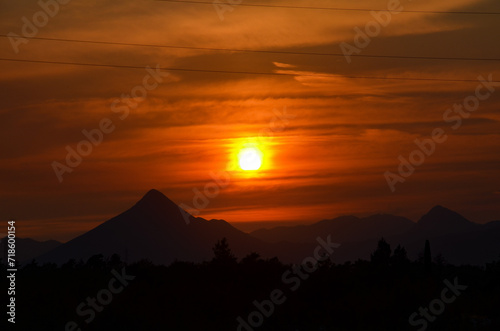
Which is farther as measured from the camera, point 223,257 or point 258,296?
point 223,257

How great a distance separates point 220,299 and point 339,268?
9014 mm

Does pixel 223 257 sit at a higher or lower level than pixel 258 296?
higher

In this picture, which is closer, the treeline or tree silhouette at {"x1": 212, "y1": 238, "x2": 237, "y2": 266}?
the treeline

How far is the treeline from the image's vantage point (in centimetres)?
3947

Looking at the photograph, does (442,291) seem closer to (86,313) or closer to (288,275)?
(288,275)

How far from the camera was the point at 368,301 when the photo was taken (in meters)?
41.2

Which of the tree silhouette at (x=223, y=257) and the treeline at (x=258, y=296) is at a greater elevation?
the tree silhouette at (x=223, y=257)

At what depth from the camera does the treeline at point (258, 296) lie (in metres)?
39.5

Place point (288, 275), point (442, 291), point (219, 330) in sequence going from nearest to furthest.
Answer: point (219, 330) → point (442, 291) → point (288, 275)

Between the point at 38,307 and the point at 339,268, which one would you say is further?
the point at 339,268

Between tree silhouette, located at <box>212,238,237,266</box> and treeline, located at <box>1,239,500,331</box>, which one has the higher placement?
tree silhouette, located at <box>212,238,237,266</box>

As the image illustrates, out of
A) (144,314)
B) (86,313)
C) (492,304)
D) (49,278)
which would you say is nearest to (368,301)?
(492,304)

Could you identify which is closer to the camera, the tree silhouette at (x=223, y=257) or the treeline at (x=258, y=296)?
the treeline at (x=258, y=296)

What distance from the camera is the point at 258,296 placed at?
44500mm
